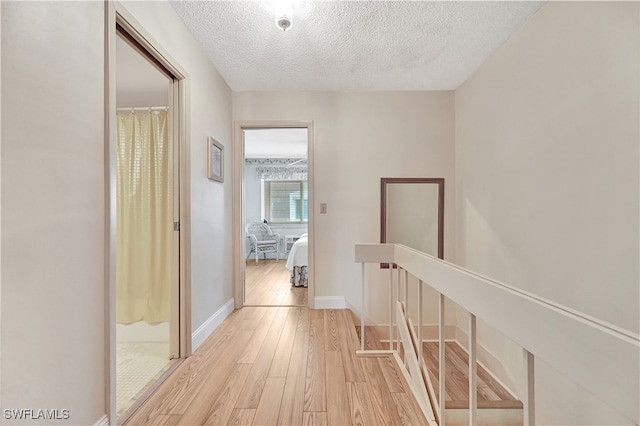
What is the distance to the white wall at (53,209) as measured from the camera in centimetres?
83

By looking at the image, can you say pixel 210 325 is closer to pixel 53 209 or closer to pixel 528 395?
pixel 53 209

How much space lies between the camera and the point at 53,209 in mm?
950

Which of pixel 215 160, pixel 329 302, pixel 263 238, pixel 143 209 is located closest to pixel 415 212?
pixel 329 302

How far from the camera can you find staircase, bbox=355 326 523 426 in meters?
1.74

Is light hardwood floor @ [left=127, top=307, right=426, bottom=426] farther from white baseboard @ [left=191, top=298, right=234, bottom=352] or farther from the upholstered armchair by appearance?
the upholstered armchair

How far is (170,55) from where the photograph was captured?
5.58ft

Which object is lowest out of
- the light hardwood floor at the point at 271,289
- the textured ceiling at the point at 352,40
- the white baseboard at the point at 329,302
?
the light hardwood floor at the point at 271,289

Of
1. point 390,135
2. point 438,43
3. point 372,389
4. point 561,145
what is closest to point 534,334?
point 372,389

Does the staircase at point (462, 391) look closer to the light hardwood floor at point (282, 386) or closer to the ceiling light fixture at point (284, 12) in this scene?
the light hardwood floor at point (282, 386)

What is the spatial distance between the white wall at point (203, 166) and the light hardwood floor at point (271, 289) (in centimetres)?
63

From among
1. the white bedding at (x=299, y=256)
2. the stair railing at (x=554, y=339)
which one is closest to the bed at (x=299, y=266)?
the white bedding at (x=299, y=256)

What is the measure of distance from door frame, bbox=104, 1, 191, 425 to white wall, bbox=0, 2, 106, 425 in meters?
0.03

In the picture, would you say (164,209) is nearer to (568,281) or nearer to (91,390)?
(91,390)

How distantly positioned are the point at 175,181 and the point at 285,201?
4921mm
